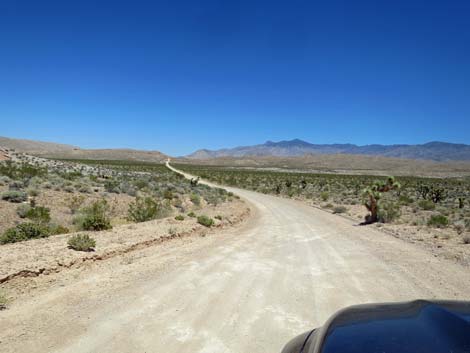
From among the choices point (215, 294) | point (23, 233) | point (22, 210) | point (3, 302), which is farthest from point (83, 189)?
point (215, 294)

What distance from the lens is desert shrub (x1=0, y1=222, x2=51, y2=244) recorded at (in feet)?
31.2

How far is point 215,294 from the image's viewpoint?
21.4 feet

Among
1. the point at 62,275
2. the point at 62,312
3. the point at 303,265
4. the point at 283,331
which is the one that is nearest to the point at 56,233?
the point at 62,275

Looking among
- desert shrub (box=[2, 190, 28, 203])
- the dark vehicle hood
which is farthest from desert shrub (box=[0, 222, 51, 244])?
the dark vehicle hood

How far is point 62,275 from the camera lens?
730cm

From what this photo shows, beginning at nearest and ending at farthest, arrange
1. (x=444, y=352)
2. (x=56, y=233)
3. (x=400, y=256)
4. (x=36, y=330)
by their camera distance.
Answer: (x=444, y=352) < (x=36, y=330) < (x=400, y=256) < (x=56, y=233)

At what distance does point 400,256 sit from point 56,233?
37.4 ft

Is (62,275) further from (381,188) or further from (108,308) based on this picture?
(381,188)

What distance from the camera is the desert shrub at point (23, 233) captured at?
952 cm

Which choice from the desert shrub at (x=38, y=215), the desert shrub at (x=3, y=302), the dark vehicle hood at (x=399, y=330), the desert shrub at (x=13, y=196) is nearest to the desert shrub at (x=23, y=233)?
the desert shrub at (x=38, y=215)

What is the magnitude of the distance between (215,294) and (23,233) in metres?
6.99

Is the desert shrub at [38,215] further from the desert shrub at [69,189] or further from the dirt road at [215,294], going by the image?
the desert shrub at [69,189]

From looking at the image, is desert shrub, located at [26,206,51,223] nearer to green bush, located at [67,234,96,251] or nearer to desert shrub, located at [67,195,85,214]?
desert shrub, located at [67,195,85,214]

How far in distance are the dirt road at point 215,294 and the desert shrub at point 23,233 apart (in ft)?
11.5
